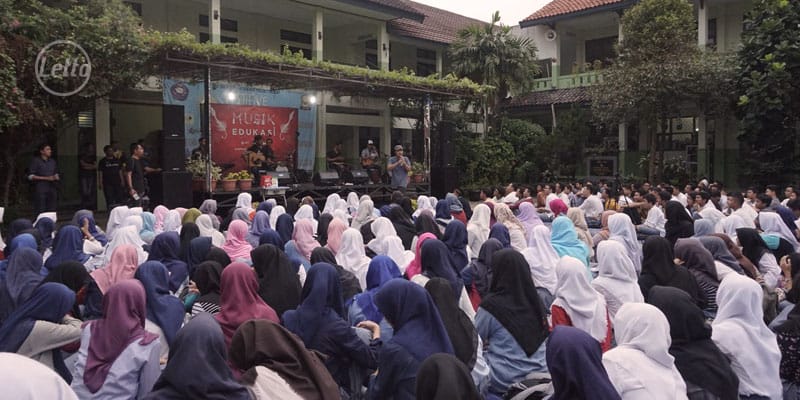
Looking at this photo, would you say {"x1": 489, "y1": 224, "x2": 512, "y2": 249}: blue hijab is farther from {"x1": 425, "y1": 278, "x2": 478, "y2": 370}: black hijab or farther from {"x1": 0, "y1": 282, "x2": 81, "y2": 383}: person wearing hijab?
{"x1": 0, "y1": 282, "x2": 81, "y2": 383}: person wearing hijab

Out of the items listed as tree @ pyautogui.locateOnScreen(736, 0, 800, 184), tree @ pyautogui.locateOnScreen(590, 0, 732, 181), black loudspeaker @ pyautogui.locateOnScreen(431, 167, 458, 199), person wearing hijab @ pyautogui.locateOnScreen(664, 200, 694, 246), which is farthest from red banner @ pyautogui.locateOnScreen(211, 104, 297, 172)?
tree @ pyautogui.locateOnScreen(736, 0, 800, 184)

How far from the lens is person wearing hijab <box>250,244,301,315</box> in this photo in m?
4.22

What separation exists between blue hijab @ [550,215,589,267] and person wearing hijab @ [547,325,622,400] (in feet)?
10.8

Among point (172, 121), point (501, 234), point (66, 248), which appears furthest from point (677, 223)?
point (172, 121)

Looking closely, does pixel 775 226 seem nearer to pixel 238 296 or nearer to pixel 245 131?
pixel 238 296

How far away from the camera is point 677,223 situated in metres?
7.14

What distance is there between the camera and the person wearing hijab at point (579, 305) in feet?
11.8

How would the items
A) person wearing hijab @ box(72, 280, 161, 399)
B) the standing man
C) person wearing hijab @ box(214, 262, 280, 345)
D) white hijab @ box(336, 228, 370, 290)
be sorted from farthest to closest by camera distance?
1. the standing man
2. white hijab @ box(336, 228, 370, 290)
3. person wearing hijab @ box(214, 262, 280, 345)
4. person wearing hijab @ box(72, 280, 161, 399)

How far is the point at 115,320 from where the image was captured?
3041 millimetres

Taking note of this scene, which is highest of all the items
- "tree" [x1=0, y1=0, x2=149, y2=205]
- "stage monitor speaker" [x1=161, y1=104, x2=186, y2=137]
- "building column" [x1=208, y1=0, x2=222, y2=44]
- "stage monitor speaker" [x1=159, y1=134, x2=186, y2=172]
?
"building column" [x1=208, y1=0, x2=222, y2=44]

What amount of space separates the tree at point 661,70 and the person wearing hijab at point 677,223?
32.7 feet

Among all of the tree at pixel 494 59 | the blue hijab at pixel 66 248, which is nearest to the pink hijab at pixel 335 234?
the blue hijab at pixel 66 248

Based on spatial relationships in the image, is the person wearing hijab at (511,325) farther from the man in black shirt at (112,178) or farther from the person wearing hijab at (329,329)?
the man in black shirt at (112,178)

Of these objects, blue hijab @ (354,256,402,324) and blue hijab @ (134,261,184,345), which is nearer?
blue hijab @ (134,261,184,345)
